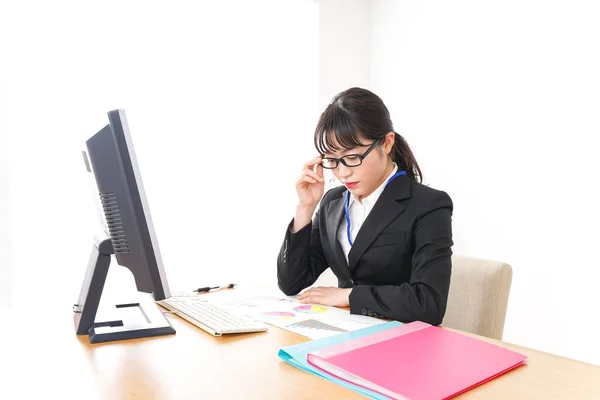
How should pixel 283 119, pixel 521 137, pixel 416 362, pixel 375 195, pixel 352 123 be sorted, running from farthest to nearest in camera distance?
pixel 283 119 < pixel 521 137 < pixel 375 195 < pixel 352 123 < pixel 416 362

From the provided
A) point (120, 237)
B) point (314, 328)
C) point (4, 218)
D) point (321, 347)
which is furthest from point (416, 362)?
point (4, 218)

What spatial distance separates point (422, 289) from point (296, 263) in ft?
1.54

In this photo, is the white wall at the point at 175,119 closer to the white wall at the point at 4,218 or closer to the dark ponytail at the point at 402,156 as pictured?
the white wall at the point at 4,218

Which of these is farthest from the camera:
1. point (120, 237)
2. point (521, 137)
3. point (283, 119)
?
point (283, 119)

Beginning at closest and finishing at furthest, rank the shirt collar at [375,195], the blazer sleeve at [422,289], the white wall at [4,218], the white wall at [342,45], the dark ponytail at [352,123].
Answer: the blazer sleeve at [422,289]
the dark ponytail at [352,123]
the shirt collar at [375,195]
the white wall at [4,218]
the white wall at [342,45]

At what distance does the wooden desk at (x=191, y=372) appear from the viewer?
0.90m

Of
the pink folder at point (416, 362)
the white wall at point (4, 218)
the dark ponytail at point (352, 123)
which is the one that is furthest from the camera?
the white wall at point (4, 218)

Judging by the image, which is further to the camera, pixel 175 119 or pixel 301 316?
pixel 175 119

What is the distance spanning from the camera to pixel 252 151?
3.19 m

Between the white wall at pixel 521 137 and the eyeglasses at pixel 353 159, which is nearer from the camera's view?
the eyeglasses at pixel 353 159

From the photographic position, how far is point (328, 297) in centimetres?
151

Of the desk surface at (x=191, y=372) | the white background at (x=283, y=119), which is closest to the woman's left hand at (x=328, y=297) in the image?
the desk surface at (x=191, y=372)

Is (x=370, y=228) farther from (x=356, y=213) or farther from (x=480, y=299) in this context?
(x=480, y=299)

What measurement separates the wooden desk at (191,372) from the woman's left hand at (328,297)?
0.96 ft
